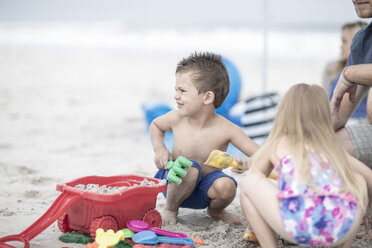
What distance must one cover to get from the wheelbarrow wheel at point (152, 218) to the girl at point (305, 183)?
0.54m

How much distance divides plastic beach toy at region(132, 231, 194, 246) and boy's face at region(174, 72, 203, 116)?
0.74m

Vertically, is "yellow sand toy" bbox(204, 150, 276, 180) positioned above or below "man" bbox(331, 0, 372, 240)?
below

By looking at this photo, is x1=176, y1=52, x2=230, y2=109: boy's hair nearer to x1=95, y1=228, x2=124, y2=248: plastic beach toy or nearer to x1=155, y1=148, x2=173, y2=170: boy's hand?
x1=155, y1=148, x2=173, y2=170: boy's hand

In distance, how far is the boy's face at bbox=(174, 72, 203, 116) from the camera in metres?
2.40

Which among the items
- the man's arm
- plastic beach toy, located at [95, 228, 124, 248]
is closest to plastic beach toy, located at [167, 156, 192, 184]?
plastic beach toy, located at [95, 228, 124, 248]

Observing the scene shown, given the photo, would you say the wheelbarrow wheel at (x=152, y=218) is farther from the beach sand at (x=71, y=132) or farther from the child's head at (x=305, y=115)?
the child's head at (x=305, y=115)

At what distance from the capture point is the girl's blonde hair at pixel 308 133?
164 cm

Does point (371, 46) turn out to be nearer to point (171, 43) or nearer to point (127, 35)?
point (171, 43)

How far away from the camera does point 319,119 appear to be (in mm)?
1715

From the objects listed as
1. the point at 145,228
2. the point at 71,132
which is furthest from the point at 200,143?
the point at 71,132

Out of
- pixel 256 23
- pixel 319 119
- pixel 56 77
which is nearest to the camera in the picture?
pixel 319 119

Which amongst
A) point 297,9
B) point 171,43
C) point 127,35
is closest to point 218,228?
point 171,43

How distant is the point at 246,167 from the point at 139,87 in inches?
226

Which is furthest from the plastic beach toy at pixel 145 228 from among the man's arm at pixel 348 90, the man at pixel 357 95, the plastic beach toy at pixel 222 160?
the man's arm at pixel 348 90
